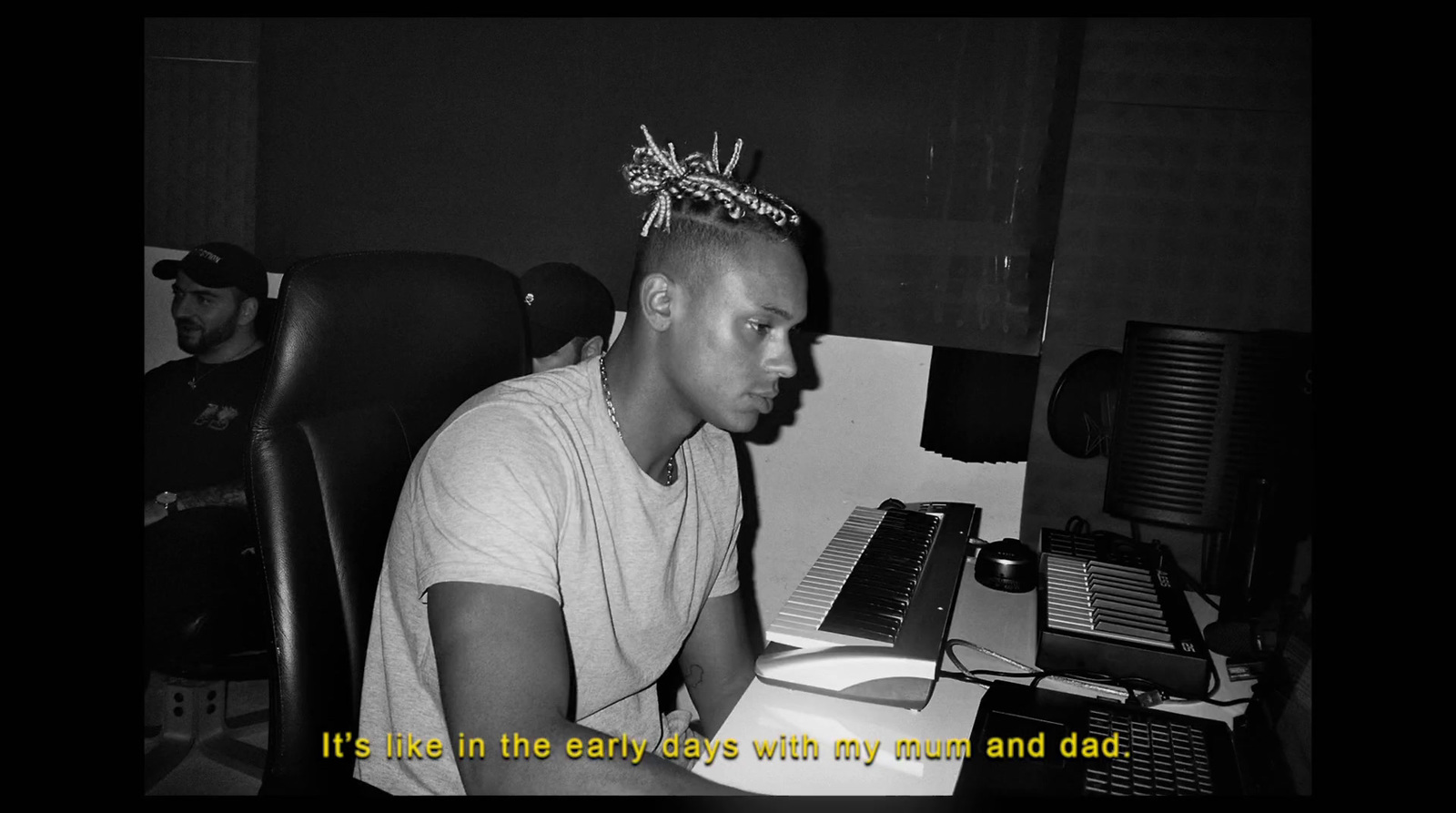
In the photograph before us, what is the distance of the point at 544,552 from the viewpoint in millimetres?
991

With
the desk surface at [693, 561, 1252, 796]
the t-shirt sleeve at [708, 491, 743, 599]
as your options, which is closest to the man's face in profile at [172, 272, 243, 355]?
the t-shirt sleeve at [708, 491, 743, 599]

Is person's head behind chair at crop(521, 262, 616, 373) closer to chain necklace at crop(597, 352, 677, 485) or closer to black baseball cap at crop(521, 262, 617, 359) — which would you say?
black baseball cap at crop(521, 262, 617, 359)

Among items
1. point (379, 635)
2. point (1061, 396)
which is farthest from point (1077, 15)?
point (379, 635)

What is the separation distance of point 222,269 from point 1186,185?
2.54 metres

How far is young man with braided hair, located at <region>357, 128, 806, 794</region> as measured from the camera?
0.91m

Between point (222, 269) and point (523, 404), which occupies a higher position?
point (222, 269)

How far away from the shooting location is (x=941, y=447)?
2111 mm

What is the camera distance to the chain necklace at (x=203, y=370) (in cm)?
248

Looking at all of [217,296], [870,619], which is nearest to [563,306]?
[217,296]

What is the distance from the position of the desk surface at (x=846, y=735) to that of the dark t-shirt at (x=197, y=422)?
185cm

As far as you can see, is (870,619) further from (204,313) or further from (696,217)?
(204,313)

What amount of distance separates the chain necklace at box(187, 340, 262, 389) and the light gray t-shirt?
1.72m

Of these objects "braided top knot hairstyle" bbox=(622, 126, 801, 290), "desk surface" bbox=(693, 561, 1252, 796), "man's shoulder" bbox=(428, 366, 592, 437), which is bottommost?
"desk surface" bbox=(693, 561, 1252, 796)

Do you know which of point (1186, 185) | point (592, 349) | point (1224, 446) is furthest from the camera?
point (592, 349)
